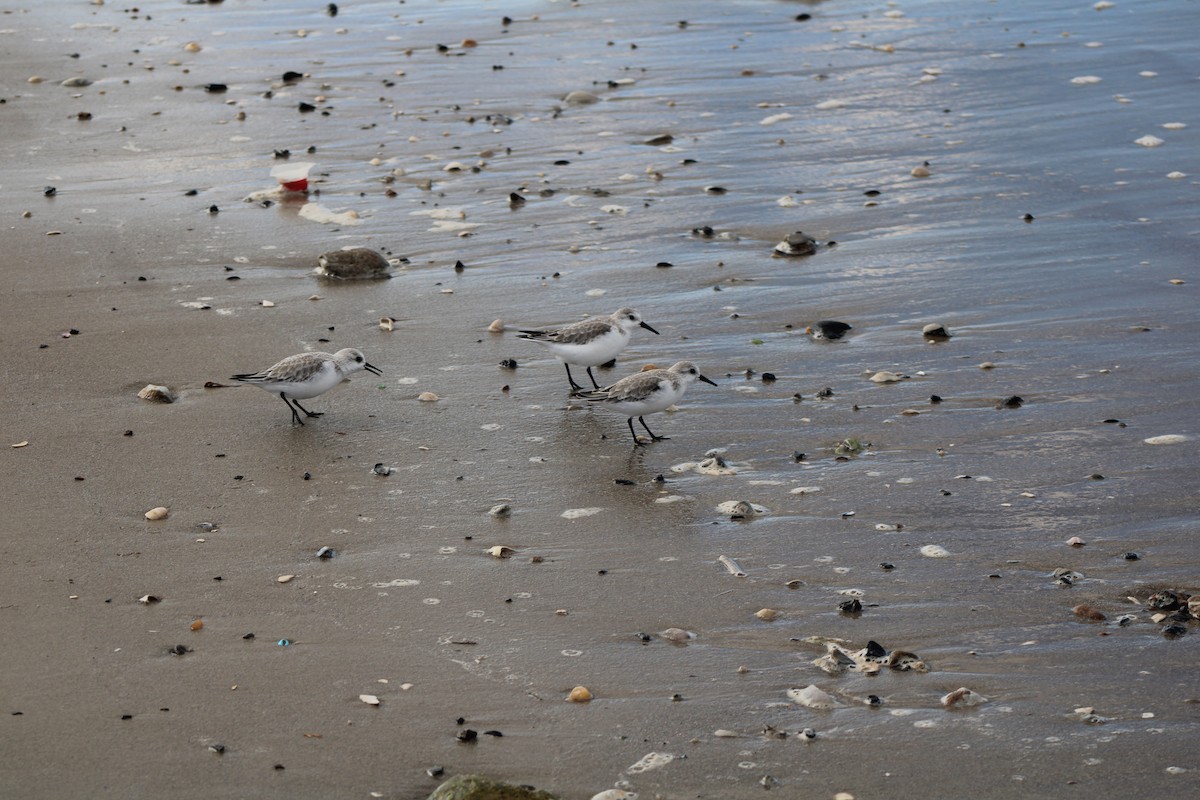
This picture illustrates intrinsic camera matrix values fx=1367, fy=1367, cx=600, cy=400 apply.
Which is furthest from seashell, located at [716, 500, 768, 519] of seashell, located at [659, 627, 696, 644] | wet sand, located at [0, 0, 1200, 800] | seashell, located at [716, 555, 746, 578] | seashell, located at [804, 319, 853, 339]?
seashell, located at [804, 319, 853, 339]

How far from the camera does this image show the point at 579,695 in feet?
15.9

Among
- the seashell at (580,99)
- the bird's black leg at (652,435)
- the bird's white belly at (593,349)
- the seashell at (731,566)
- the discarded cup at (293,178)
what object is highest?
the seashell at (580,99)

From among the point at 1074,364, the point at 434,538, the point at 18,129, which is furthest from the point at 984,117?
the point at 18,129

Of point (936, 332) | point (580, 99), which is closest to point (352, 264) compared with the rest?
point (936, 332)

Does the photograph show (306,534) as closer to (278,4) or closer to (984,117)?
(984,117)

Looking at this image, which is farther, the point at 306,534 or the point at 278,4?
the point at 278,4

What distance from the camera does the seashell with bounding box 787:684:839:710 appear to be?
475 centimetres

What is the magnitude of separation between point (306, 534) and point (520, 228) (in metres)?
4.59

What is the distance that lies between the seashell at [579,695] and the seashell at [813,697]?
2.33ft

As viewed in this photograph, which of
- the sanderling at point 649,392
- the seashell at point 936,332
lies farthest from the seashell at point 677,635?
the seashell at point 936,332

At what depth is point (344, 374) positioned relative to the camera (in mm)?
7570

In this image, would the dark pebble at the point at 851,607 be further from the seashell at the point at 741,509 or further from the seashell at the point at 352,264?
the seashell at the point at 352,264

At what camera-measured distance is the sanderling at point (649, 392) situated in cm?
704

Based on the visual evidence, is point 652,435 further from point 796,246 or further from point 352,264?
point 352,264
